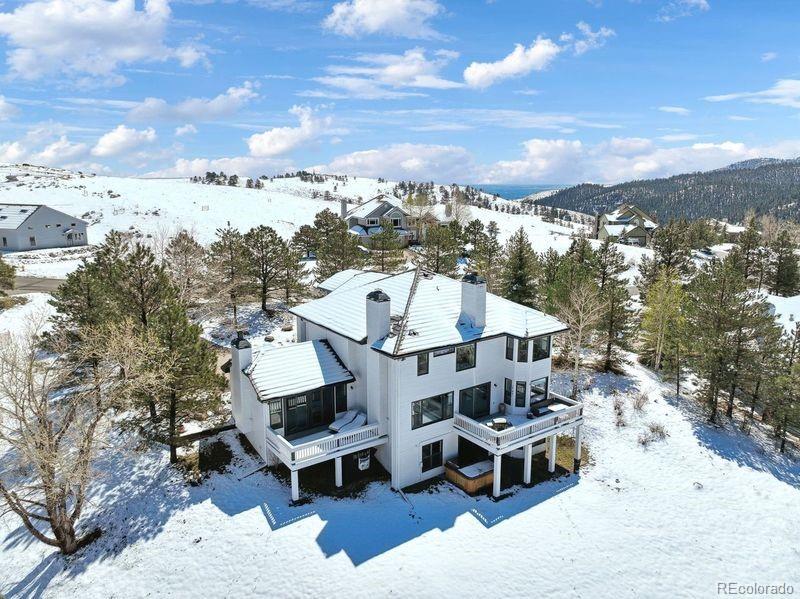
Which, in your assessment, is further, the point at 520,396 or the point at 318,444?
the point at 520,396

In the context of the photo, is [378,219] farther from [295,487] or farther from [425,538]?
[425,538]

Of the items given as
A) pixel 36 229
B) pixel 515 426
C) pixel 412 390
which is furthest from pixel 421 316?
pixel 36 229

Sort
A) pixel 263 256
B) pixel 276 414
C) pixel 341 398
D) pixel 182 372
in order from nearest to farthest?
1. pixel 182 372
2. pixel 276 414
3. pixel 341 398
4. pixel 263 256

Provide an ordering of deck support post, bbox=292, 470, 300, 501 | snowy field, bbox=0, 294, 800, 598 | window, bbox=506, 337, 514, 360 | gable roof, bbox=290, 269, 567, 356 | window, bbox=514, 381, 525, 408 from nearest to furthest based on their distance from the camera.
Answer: snowy field, bbox=0, 294, 800, 598, deck support post, bbox=292, 470, 300, 501, gable roof, bbox=290, 269, 567, 356, window, bbox=506, 337, 514, 360, window, bbox=514, 381, 525, 408

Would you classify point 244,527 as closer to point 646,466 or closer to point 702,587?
point 702,587

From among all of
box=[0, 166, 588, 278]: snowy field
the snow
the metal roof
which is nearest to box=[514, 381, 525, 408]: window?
the snow

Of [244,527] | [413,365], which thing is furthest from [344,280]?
[244,527]

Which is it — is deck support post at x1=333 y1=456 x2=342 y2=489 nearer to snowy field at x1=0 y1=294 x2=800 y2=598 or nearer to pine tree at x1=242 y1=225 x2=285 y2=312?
snowy field at x1=0 y1=294 x2=800 y2=598
